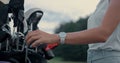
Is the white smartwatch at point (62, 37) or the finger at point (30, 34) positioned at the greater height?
the finger at point (30, 34)

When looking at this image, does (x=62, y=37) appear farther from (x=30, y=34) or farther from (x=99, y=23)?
(x=99, y=23)

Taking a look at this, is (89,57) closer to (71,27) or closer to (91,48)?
(91,48)

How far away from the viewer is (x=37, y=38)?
2701 millimetres

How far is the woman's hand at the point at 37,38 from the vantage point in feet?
8.84

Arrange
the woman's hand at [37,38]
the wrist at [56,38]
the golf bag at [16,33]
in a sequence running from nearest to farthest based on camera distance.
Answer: the woman's hand at [37,38]
the wrist at [56,38]
the golf bag at [16,33]

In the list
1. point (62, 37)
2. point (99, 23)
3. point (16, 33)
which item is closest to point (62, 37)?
point (62, 37)

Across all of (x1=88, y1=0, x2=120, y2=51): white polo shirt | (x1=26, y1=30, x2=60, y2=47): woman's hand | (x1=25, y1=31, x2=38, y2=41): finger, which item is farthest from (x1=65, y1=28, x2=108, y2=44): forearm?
(x1=88, y1=0, x2=120, y2=51): white polo shirt

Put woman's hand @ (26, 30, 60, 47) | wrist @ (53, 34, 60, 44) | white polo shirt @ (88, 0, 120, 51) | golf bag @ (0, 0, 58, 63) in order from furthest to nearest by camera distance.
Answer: white polo shirt @ (88, 0, 120, 51)
golf bag @ (0, 0, 58, 63)
wrist @ (53, 34, 60, 44)
woman's hand @ (26, 30, 60, 47)

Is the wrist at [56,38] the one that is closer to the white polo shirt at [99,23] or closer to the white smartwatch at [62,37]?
the white smartwatch at [62,37]

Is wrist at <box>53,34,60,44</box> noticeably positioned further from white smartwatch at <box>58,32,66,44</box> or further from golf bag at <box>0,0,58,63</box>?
golf bag at <box>0,0,58,63</box>

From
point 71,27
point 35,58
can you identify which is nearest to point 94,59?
point 35,58

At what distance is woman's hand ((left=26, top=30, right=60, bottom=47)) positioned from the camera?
2695 mm

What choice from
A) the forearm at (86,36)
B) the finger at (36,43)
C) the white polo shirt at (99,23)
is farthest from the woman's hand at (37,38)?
the white polo shirt at (99,23)

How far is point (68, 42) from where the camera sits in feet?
9.41
